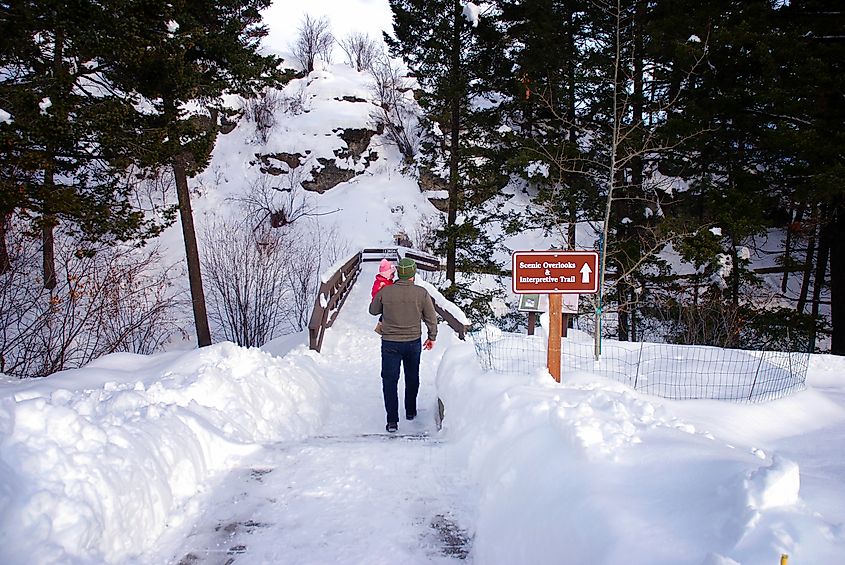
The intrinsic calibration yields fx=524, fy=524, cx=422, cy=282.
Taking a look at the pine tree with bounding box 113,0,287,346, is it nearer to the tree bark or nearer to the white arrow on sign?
the white arrow on sign

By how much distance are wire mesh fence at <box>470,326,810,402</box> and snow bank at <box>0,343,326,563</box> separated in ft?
9.87

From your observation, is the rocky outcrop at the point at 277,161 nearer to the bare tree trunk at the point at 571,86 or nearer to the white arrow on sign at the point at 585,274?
the bare tree trunk at the point at 571,86

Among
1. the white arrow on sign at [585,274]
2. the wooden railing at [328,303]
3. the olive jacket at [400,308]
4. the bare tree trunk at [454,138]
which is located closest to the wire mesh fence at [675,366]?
the olive jacket at [400,308]

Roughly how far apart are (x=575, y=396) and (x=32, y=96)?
30.4 ft

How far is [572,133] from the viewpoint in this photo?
1614 cm

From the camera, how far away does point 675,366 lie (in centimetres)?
792

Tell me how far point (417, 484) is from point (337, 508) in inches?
25.8

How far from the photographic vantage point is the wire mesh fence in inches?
267

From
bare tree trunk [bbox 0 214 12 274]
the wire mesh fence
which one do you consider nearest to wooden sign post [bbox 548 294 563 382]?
the wire mesh fence

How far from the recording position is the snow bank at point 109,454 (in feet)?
8.21

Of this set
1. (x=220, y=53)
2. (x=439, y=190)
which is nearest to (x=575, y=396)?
(x=220, y=53)

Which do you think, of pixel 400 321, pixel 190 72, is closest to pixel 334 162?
pixel 190 72

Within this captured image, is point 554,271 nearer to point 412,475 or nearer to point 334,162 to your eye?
point 412,475

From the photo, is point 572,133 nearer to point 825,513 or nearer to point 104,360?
point 104,360
